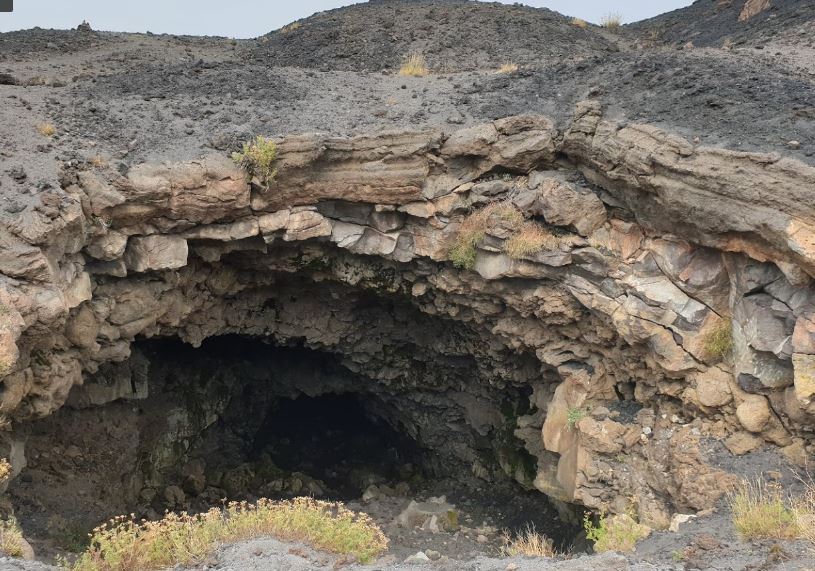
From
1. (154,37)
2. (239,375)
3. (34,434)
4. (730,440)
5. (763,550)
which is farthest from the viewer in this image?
(154,37)

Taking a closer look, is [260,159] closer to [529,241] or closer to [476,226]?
[476,226]

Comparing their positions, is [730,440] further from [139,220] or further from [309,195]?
[139,220]

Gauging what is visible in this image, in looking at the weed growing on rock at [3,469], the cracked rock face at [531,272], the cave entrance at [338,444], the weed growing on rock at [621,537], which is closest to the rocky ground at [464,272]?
the cracked rock face at [531,272]

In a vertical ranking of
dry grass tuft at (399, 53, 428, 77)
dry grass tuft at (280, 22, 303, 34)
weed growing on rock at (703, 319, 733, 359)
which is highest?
dry grass tuft at (280, 22, 303, 34)

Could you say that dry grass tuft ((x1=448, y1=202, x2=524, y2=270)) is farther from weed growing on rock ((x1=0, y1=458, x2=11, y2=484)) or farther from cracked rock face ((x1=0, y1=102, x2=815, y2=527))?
weed growing on rock ((x1=0, y1=458, x2=11, y2=484))

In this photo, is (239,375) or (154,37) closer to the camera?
(239,375)

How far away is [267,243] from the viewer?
10484mm

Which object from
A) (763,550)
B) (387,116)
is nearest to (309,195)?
(387,116)

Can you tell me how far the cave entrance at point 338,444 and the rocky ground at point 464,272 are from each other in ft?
4.93

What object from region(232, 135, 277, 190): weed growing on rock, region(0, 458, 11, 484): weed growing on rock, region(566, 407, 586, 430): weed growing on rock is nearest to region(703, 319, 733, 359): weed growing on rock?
region(566, 407, 586, 430): weed growing on rock

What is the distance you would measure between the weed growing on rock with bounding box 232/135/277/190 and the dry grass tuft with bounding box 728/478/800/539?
7.14 metres

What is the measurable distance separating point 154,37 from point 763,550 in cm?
1974

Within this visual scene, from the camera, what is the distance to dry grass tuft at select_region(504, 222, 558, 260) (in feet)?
31.6

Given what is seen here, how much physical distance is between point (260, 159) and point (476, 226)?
3.31m
